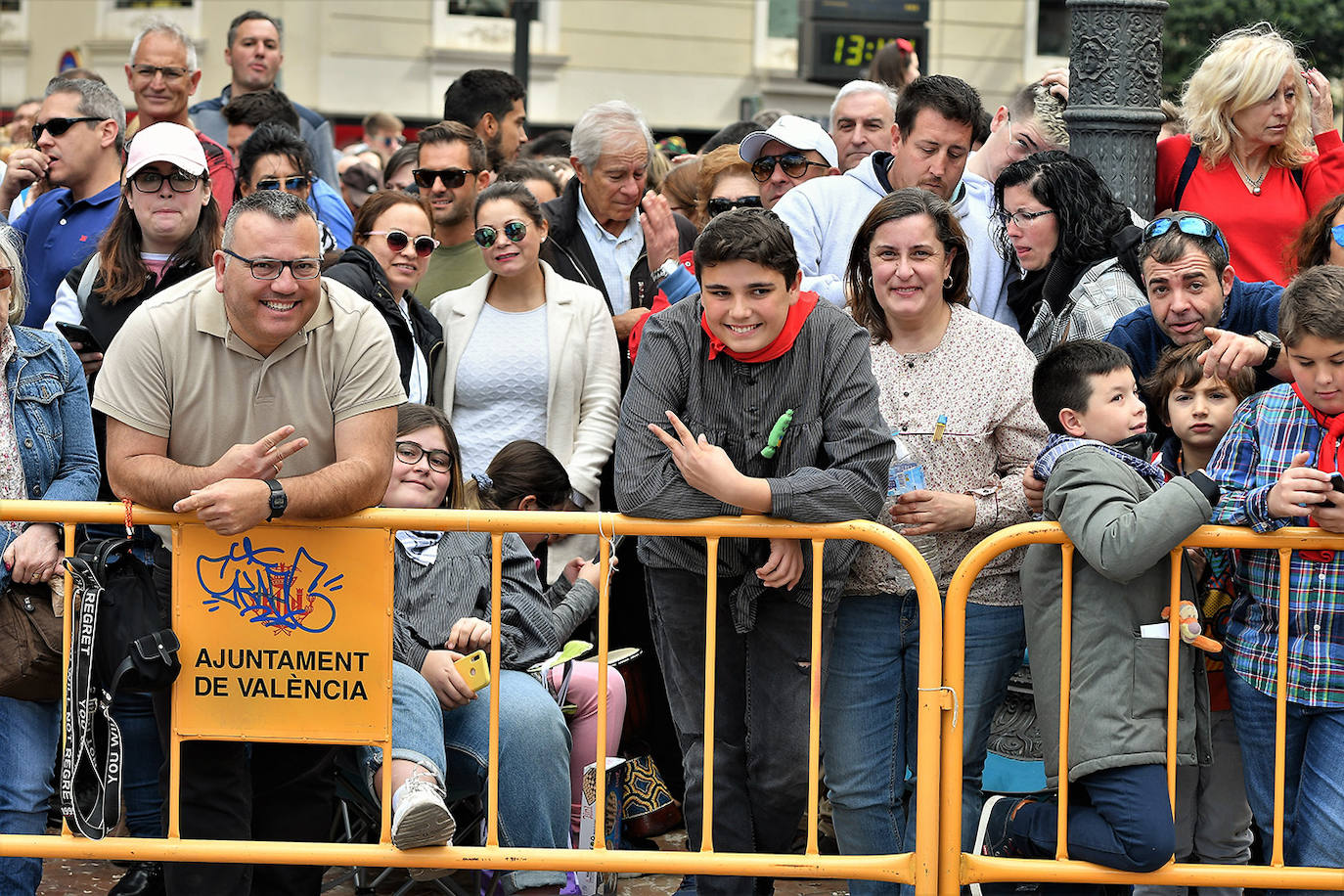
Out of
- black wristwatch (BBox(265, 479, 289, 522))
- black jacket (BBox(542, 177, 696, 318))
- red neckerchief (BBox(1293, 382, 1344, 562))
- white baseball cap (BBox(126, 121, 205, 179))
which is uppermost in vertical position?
white baseball cap (BBox(126, 121, 205, 179))

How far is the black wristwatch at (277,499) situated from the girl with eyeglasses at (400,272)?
5.13 feet

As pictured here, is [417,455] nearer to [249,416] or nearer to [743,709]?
[249,416]

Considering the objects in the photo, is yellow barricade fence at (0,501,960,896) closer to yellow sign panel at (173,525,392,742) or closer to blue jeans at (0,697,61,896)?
yellow sign panel at (173,525,392,742)

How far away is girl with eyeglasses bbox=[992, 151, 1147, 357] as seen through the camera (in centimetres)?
507

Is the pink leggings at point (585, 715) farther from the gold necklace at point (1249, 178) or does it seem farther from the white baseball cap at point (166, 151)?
the gold necklace at point (1249, 178)

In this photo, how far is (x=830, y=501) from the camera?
4.10 metres

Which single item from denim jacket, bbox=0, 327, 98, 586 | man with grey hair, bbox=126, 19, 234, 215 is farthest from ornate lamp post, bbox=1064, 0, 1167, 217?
man with grey hair, bbox=126, 19, 234, 215

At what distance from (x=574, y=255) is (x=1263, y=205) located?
252 centimetres

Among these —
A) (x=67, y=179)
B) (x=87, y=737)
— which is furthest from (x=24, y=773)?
(x=67, y=179)

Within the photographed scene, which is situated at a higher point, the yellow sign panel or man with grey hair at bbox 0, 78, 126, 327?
man with grey hair at bbox 0, 78, 126, 327

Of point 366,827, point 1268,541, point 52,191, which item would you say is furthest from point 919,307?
point 52,191

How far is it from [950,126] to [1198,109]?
90 cm

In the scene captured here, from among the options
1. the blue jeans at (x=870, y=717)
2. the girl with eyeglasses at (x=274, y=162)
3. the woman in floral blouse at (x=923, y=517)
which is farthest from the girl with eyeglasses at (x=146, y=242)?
the blue jeans at (x=870, y=717)

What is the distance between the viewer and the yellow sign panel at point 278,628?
13.7ft
